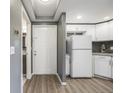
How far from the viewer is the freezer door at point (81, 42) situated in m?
5.44

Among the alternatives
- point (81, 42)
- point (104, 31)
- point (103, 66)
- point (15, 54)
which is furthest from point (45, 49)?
point (15, 54)

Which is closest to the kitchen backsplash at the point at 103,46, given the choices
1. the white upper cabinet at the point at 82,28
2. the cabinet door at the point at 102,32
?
the cabinet door at the point at 102,32

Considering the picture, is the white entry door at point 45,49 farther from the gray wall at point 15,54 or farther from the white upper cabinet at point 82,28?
the gray wall at point 15,54

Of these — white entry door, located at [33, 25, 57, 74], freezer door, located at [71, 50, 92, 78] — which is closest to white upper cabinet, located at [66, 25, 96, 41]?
white entry door, located at [33, 25, 57, 74]

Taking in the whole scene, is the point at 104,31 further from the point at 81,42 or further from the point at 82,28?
the point at 81,42

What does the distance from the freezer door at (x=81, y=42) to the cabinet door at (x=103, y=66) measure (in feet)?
2.19

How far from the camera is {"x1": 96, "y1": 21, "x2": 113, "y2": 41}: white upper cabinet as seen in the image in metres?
5.54

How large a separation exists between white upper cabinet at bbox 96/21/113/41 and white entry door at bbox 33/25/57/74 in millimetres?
1982

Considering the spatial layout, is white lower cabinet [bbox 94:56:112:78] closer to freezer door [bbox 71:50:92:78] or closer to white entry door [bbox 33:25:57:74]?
freezer door [bbox 71:50:92:78]

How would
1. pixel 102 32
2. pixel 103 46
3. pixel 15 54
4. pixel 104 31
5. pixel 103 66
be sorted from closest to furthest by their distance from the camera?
pixel 15 54
pixel 103 66
pixel 104 31
pixel 102 32
pixel 103 46

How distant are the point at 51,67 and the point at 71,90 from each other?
232 cm

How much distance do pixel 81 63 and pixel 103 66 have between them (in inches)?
33.5

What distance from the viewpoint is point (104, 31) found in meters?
5.90
